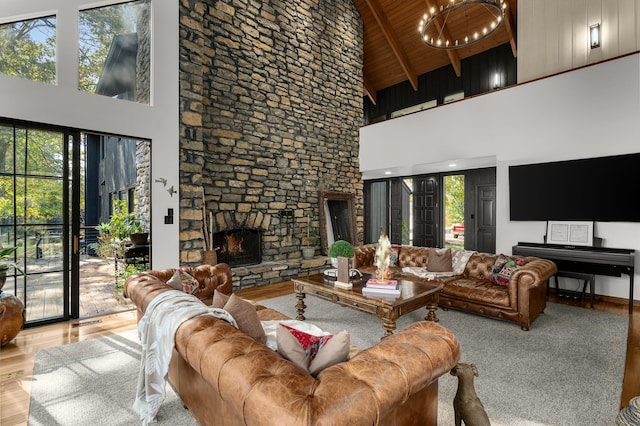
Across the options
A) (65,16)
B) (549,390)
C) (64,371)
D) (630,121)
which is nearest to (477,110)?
(630,121)

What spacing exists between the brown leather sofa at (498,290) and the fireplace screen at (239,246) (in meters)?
2.75

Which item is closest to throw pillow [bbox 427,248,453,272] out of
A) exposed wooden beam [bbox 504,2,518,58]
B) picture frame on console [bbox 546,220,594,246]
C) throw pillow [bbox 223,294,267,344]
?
picture frame on console [bbox 546,220,594,246]

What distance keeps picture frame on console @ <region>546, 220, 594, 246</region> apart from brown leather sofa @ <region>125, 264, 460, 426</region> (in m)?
4.53

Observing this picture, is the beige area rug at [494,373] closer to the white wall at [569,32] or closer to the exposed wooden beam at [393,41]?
the white wall at [569,32]

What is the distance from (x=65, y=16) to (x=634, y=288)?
26.6 ft

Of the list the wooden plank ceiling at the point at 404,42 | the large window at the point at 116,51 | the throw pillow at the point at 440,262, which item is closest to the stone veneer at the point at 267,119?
the large window at the point at 116,51

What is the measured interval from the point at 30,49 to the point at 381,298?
186 inches

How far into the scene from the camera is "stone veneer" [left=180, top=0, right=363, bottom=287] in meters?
4.94

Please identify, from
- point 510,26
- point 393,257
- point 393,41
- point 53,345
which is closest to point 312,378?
point 53,345

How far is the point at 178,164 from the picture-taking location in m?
4.73

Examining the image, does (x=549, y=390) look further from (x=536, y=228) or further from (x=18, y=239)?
(x=18, y=239)

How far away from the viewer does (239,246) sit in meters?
6.02

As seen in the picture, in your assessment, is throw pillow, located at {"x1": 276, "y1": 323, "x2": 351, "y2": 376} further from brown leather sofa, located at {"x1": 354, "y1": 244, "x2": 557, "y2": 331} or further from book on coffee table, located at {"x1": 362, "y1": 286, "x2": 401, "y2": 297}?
brown leather sofa, located at {"x1": 354, "y1": 244, "x2": 557, "y2": 331}

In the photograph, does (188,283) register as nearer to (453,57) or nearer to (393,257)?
(393,257)
